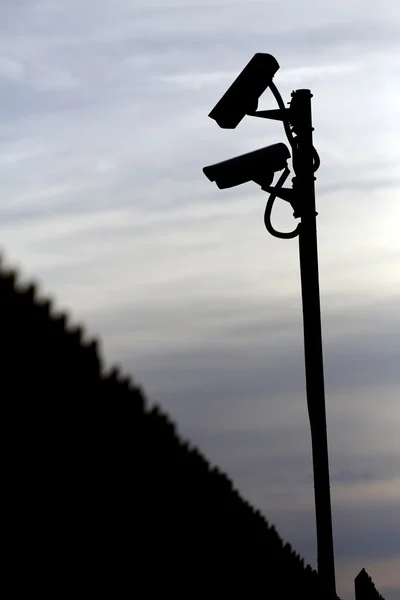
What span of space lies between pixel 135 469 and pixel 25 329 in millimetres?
980

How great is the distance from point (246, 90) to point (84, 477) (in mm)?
5513

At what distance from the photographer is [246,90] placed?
8.59m

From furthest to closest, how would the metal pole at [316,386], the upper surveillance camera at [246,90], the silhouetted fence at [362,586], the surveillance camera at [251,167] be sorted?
1. the silhouetted fence at [362,586]
2. the upper surveillance camera at [246,90]
3. the metal pole at [316,386]
4. the surveillance camera at [251,167]

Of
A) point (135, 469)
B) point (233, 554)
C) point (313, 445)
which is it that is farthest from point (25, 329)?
point (313, 445)

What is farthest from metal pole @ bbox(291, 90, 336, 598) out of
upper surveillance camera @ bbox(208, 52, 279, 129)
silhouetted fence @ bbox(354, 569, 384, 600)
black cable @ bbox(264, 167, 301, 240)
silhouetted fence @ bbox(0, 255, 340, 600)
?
silhouetted fence @ bbox(0, 255, 340, 600)

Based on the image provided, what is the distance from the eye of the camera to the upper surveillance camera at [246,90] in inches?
336

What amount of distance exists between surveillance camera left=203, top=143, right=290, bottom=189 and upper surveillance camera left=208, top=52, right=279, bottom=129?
1.24 feet

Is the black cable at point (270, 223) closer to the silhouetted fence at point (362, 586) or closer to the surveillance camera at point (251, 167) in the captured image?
the surveillance camera at point (251, 167)

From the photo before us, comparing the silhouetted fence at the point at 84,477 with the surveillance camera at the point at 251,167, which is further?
the surveillance camera at the point at 251,167

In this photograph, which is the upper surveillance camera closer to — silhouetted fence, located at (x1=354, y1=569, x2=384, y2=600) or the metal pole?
the metal pole

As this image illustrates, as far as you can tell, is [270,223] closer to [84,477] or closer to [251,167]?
[251,167]

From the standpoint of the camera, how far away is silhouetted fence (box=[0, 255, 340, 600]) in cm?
324

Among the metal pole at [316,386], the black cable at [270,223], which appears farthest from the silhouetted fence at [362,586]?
the black cable at [270,223]

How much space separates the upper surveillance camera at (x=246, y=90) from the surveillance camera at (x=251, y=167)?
1.24ft
